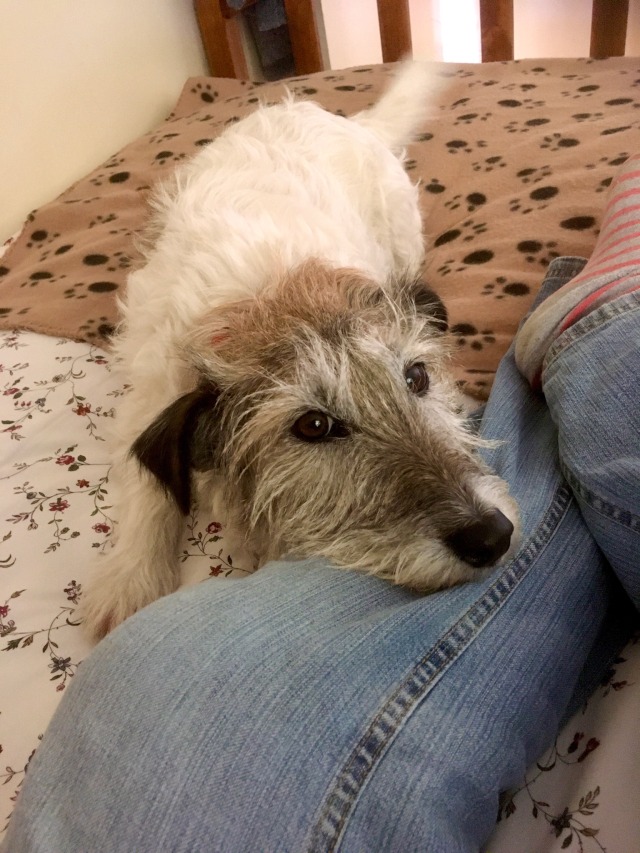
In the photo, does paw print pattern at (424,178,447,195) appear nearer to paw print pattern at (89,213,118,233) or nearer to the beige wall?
paw print pattern at (89,213,118,233)

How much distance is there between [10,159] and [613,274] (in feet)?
10.4

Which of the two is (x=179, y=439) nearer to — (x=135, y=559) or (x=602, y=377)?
(x=135, y=559)

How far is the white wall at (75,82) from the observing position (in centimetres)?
326

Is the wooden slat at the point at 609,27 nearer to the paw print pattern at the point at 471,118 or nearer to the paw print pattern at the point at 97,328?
the paw print pattern at the point at 471,118

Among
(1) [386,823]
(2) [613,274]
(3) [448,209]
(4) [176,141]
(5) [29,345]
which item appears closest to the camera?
(1) [386,823]

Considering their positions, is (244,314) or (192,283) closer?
Answer: (244,314)

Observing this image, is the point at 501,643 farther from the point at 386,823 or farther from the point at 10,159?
the point at 10,159

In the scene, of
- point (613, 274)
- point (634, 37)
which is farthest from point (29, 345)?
point (634, 37)

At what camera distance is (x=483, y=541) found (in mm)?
1181

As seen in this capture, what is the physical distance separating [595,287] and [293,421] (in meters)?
0.81

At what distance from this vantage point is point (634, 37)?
4227 millimetres

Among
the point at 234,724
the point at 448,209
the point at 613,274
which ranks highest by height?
the point at 613,274

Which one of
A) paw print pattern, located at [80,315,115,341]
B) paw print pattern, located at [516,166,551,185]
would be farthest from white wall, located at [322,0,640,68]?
paw print pattern, located at [80,315,115,341]

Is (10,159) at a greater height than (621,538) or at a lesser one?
greater
